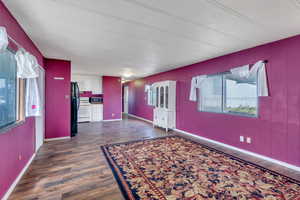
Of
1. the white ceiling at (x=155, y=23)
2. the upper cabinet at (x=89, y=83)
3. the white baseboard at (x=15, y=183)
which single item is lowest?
the white baseboard at (x=15, y=183)

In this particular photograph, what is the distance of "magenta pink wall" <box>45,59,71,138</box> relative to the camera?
12.7ft

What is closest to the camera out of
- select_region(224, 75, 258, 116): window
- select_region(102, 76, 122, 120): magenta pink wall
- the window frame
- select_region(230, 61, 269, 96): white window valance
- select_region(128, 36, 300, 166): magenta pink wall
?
the window frame

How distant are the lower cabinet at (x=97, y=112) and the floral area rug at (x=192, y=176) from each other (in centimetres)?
409

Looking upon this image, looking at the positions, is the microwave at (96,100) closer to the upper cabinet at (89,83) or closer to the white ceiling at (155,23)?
the upper cabinet at (89,83)

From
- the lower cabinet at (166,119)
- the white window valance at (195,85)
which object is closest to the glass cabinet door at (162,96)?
the lower cabinet at (166,119)

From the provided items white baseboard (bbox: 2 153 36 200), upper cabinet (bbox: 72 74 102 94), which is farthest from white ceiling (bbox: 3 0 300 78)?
upper cabinet (bbox: 72 74 102 94)

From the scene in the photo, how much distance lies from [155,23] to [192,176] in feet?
7.95

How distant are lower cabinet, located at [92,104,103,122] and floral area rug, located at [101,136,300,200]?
4.09 meters

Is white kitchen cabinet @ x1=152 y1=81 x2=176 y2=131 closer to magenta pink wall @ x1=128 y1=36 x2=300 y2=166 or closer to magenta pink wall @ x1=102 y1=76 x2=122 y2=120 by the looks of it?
magenta pink wall @ x1=128 y1=36 x2=300 y2=166

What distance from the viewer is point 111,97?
724 cm

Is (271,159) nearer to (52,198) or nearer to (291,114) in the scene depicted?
(291,114)

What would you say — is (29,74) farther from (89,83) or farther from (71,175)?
(89,83)

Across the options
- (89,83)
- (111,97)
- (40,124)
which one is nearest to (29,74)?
(40,124)

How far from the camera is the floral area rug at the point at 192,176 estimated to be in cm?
177
